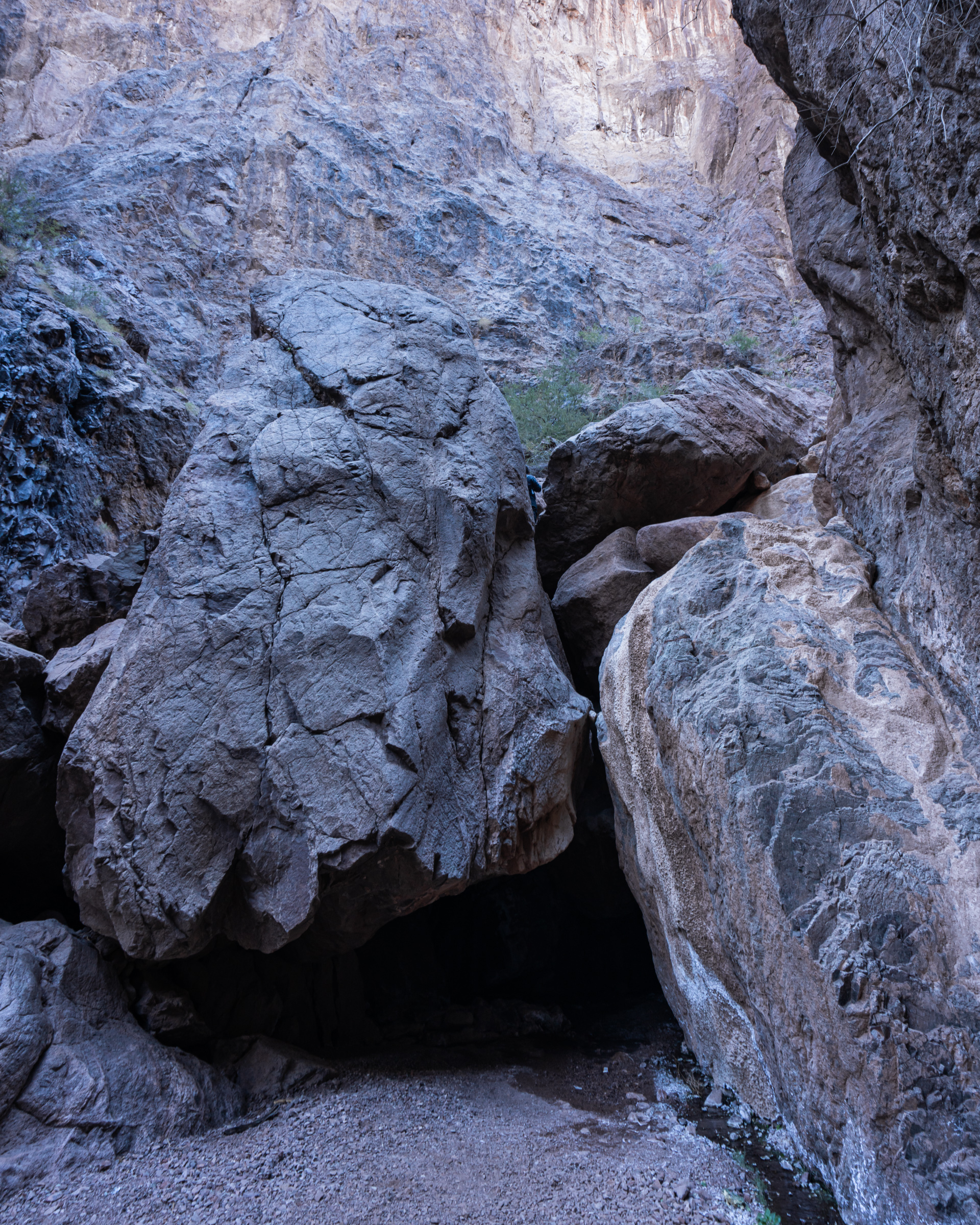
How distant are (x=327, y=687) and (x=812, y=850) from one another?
3204 mm

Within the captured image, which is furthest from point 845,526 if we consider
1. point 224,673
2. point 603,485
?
point 224,673

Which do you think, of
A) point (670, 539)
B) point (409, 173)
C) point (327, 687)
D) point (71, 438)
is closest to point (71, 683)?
point (327, 687)

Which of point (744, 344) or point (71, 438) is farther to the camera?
point (744, 344)

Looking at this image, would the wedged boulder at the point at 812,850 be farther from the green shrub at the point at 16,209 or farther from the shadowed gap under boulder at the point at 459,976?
the green shrub at the point at 16,209

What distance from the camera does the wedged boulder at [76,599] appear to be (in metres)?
6.76

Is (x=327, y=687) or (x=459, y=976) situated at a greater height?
(x=327, y=687)

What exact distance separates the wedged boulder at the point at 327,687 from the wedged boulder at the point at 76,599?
49.2 inches

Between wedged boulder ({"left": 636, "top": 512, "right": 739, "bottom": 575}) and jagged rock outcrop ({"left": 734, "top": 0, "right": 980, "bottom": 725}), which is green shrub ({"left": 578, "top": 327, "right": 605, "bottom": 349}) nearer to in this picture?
wedged boulder ({"left": 636, "top": 512, "right": 739, "bottom": 575})

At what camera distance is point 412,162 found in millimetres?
16828

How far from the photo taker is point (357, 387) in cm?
678

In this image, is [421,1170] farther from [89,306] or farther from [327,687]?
[89,306]

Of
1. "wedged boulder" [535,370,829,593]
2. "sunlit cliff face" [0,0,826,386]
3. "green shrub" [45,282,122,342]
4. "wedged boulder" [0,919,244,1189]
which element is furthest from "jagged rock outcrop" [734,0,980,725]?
"green shrub" [45,282,122,342]

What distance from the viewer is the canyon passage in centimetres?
362

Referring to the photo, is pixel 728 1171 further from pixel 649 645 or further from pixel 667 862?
pixel 649 645
